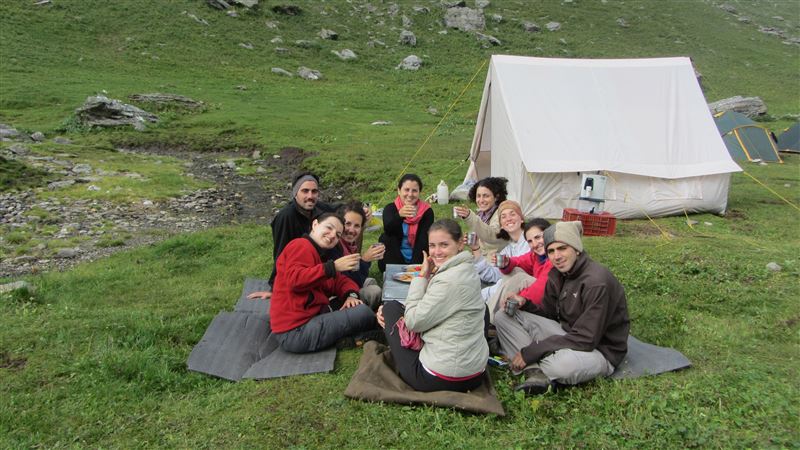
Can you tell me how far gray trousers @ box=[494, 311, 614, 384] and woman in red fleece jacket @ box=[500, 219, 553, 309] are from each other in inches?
7.4

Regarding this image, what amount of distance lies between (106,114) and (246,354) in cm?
1896

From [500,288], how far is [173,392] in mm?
3375

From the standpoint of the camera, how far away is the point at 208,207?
12.6 metres

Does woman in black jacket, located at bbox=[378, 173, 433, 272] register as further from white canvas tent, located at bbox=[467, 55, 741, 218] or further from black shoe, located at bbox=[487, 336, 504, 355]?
white canvas tent, located at bbox=[467, 55, 741, 218]

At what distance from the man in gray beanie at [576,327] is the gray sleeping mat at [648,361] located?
13 cm

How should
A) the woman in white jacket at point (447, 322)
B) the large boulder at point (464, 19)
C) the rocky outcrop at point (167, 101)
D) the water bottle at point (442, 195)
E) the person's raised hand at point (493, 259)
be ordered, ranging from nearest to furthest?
1. the woman in white jacket at point (447, 322)
2. the person's raised hand at point (493, 259)
3. the water bottle at point (442, 195)
4. the rocky outcrop at point (167, 101)
5. the large boulder at point (464, 19)

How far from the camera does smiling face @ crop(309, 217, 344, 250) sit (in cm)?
519

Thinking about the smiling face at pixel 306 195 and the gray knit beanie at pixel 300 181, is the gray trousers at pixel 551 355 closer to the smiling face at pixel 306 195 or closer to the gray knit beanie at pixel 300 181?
the smiling face at pixel 306 195

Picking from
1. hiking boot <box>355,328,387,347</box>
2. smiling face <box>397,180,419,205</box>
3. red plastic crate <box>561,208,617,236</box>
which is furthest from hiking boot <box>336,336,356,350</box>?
red plastic crate <box>561,208,617,236</box>

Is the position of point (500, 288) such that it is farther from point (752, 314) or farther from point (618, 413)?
point (752, 314)

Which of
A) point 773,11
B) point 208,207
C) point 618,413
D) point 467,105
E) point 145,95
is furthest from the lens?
point 773,11

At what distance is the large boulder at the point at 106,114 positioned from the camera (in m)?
20.1

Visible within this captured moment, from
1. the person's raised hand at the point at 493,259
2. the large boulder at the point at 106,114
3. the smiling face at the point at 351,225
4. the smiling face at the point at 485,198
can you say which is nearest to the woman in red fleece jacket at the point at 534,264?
the person's raised hand at the point at 493,259

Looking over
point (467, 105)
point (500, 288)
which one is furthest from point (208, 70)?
point (500, 288)
